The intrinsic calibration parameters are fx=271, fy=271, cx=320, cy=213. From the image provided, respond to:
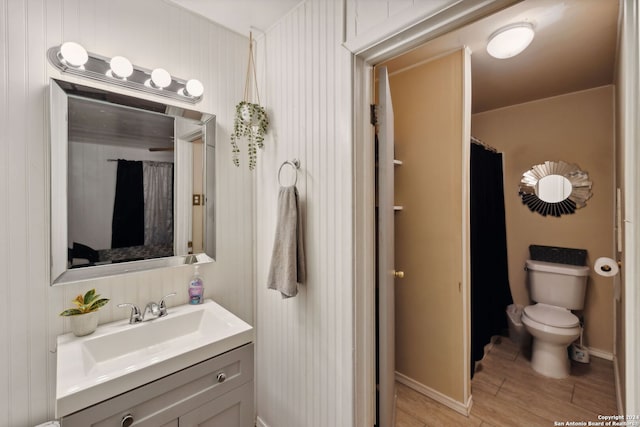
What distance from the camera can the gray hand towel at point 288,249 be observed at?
4.32 feet

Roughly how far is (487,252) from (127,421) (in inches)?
108

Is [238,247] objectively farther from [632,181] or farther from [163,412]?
[632,181]

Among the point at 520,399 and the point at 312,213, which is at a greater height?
the point at 312,213

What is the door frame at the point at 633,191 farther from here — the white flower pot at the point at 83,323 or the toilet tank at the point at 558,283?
the toilet tank at the point at 558,283

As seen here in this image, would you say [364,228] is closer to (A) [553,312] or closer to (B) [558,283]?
(A) [553,312]

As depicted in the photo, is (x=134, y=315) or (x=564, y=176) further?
(x=564, y=176)

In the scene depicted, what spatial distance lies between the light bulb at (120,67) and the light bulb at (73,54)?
0.32 feet

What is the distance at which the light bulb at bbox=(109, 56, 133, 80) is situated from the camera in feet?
4.07

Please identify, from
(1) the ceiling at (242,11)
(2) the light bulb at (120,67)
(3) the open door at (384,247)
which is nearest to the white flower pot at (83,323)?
(2) the light bulb at (120,67)

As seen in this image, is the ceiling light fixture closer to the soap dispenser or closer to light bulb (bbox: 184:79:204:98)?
light bulb (bbox: 184:79:204:98)

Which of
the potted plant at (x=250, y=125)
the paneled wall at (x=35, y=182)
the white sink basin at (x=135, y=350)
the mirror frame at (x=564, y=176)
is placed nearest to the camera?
the white sink basin at (x=135, y=350)

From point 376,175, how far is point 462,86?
1025 mm

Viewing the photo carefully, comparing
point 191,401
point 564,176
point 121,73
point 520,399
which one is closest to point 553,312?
point 520,399

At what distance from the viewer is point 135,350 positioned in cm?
126
